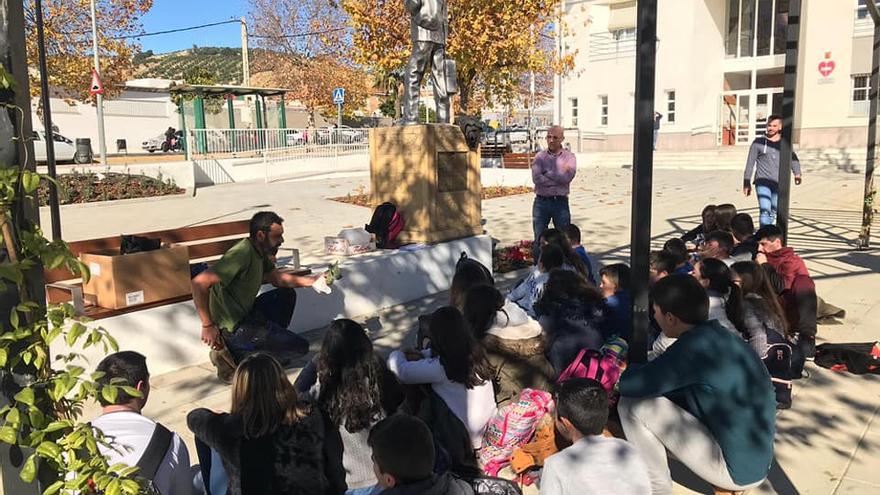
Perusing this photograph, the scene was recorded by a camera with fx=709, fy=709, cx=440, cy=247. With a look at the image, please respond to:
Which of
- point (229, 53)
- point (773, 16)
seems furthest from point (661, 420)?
point (229, 53)

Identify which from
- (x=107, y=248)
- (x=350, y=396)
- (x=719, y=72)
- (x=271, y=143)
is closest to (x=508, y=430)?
(x=350, y=396)

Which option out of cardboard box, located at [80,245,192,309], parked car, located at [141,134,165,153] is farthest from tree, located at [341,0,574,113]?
parked car, located at [141,134,165,153]

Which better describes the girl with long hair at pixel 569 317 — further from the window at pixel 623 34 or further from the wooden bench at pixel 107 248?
the window at pixel 623 34

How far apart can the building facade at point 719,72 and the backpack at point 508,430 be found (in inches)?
1154

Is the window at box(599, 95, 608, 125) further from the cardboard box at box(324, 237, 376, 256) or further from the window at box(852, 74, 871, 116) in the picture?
the cardboard box at box(324, 237, 376, 256)

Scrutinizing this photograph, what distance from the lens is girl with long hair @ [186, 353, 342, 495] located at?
2.71 metres

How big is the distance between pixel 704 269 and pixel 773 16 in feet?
106

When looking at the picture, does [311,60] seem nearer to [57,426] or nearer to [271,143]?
→ [271,143]

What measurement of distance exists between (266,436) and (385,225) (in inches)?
215

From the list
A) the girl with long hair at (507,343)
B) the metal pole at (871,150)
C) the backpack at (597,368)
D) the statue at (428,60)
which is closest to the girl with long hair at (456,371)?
the girl with long hair at (507,343)

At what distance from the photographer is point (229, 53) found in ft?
402

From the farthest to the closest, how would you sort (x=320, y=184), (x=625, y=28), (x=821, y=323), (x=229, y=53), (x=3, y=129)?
(x=229, y=53)
(x=625, y=28)
(x=320, y=184)
(x=821, y=323)
(x=3, y=129)

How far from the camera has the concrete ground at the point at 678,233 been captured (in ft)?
12.8

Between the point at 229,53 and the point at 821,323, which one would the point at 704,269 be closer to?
the point at 821,323
